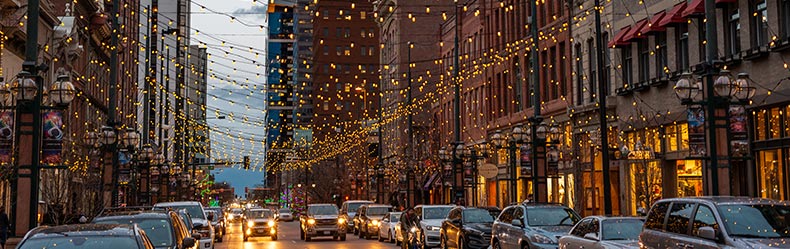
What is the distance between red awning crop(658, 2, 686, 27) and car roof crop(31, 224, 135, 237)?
25539mm

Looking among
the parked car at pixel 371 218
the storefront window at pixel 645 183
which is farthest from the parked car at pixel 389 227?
the storefront window at pixel 645 183

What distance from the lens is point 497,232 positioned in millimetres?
23750

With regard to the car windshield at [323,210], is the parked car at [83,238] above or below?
above

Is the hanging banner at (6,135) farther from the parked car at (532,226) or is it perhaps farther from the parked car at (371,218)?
the parked car at (371,218)

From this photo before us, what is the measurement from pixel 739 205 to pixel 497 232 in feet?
35.5

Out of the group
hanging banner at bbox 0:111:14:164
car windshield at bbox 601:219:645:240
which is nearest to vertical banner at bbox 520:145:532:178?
car windshield at bbox 601:219:645:240

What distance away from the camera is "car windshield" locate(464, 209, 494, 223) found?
2733cm

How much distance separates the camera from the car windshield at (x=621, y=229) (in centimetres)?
1756

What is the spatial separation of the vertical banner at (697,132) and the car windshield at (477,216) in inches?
275

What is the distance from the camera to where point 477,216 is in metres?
27.5

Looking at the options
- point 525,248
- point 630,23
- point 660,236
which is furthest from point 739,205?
point 630,23

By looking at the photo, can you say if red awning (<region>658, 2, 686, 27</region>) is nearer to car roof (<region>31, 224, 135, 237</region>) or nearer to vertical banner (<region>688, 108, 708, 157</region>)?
vertical banner (<region>688, 108, 708, 157</region>)

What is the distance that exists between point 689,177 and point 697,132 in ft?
50.7

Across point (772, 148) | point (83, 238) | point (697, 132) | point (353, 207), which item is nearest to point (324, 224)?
point (353, 207)
